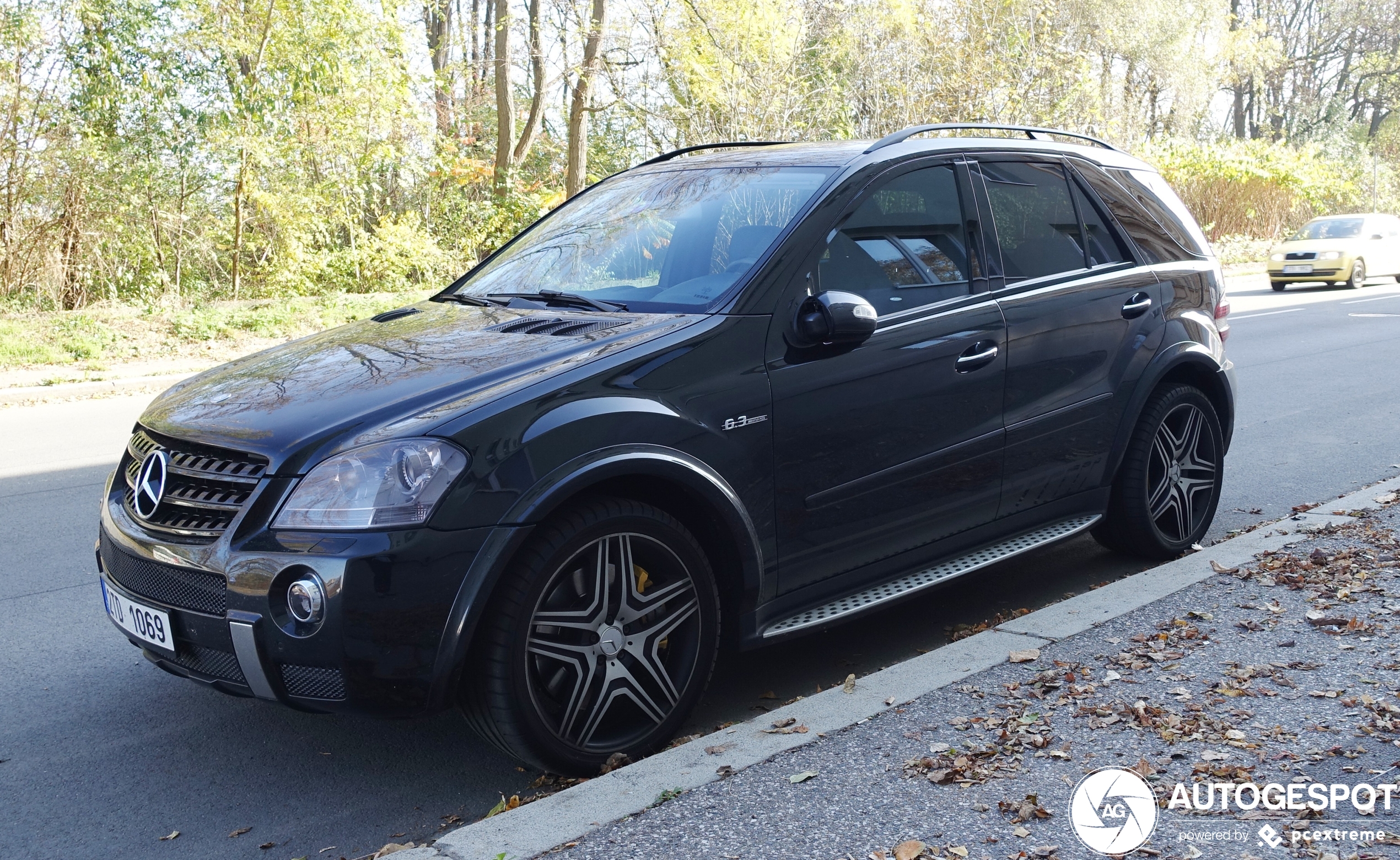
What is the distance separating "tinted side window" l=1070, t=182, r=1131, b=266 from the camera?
5.17 m

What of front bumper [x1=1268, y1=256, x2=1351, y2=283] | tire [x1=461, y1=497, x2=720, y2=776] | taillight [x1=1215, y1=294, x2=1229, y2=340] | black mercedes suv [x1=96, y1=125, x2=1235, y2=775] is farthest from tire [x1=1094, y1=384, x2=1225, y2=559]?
front bumper [x1=1268, y1=256, x2=1351, y2=283]

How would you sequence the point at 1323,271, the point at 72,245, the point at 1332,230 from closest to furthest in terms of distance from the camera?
1. the point at 72,245
2. the point at 1323,271
3. the point at 1332,230

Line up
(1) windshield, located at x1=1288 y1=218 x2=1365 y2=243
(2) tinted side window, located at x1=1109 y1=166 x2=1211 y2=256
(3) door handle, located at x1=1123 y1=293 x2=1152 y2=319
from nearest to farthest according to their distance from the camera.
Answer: (3) door handle, located at x1=1123 y1=293 x2=1152 y2=319 < (2) tinted side window, located at x1=1109 y1=166 x2=1211 y2=256 < (1) windshield, located at x1=1288 y1=218 x2=1365 y2=243

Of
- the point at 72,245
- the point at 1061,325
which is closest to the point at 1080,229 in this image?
the point at 1061,325

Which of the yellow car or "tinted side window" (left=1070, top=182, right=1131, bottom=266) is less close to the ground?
"tinted side window" (left=1070, top=182, right=1131, bottom=266)

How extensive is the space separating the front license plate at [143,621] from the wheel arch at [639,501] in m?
0.82

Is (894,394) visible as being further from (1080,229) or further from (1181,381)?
(1181,381)

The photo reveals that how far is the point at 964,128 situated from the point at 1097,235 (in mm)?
794

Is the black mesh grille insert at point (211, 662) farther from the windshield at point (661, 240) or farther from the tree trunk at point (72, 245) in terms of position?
the tree trunk at point (72, 245)

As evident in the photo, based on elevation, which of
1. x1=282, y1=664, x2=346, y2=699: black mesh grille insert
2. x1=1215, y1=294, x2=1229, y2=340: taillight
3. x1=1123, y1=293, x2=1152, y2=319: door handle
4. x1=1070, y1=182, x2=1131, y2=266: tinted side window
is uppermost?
x1=1070, y1=182, x2=1131, y2=266: tinted side window

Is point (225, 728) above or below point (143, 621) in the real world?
below

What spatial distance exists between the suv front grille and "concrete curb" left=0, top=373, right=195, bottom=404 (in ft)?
28.3

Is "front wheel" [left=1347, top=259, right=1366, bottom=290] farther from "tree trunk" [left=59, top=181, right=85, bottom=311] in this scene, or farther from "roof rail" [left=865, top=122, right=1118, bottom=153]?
"tree trunk" [left=59, top=181, right=85, bottom=311]

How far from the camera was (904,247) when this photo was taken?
4.38 meters
